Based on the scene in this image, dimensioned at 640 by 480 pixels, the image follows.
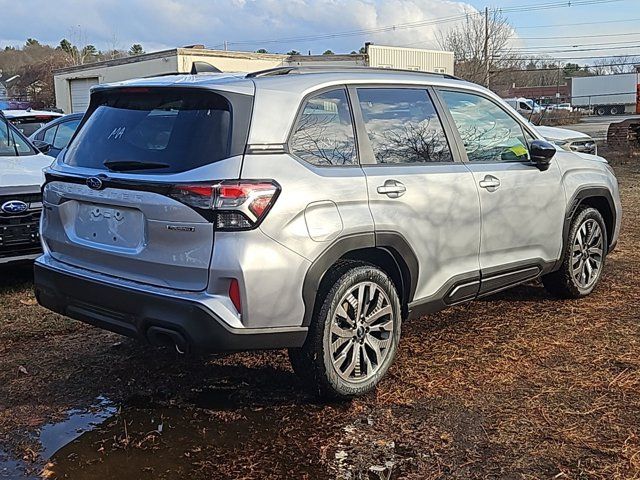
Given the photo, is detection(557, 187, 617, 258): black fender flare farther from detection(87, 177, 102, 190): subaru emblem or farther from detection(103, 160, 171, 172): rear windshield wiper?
detection(87, 177, 102, 190): subaru emblem

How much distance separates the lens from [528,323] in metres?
5.55

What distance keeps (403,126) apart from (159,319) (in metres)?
1.96

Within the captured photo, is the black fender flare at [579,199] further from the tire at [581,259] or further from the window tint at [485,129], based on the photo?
the window tint at [485,129]

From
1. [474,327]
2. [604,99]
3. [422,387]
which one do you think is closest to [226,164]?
[422,387]

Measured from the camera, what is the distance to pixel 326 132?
159 inches

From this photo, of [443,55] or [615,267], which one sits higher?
[443,55]

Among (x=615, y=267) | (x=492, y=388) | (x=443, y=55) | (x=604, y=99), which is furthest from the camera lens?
(x=604, y=99)

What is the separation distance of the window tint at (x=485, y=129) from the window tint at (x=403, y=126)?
9.5 inches

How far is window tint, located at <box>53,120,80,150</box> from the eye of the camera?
33.8 feet

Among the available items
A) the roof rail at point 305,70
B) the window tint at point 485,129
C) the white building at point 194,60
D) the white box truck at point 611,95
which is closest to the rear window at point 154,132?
the roof rail at point 305,70

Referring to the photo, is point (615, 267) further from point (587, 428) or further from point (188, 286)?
point (188, 286)

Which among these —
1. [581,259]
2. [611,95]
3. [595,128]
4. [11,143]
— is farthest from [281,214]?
[611,95]

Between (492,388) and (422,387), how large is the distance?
414mm

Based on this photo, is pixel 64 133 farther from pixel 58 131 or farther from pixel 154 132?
pixel 154 132
